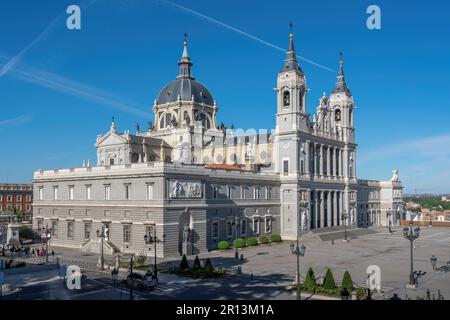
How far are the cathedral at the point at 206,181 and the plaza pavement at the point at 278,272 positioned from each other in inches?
165

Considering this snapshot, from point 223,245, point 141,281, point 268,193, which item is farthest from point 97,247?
point 268,193

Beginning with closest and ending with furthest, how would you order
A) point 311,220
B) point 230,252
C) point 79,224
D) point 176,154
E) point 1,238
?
point 230,252, point 79,224, point 1,238, point 311,220, point 176,154

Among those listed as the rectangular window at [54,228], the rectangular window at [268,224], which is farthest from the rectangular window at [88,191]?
the rectangular window at [268,224]

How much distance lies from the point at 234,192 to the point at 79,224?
21.0m

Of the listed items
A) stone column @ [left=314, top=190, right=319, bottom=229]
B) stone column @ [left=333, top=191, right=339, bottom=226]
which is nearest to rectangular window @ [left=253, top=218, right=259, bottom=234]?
stone column @ [left=314, top=190, right=319, bottom=229]

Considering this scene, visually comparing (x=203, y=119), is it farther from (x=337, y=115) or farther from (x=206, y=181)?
(x=206, y=181)

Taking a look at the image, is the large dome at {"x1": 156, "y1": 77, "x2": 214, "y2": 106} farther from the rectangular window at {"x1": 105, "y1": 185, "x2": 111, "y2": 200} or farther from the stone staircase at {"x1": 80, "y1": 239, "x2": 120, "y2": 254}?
the stone staircase at {"x1": 80, "y1": 239, "x2": 120, "y2": 254}

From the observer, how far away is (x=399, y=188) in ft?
380

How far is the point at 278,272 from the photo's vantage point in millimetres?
44312

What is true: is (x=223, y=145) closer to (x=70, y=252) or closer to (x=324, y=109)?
(x=324, y=109)

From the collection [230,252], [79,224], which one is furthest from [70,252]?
[230,252]

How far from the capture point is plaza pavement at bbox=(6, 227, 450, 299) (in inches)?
1387

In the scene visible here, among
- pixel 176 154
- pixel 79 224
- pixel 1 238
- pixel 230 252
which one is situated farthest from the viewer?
pixel 176 154
